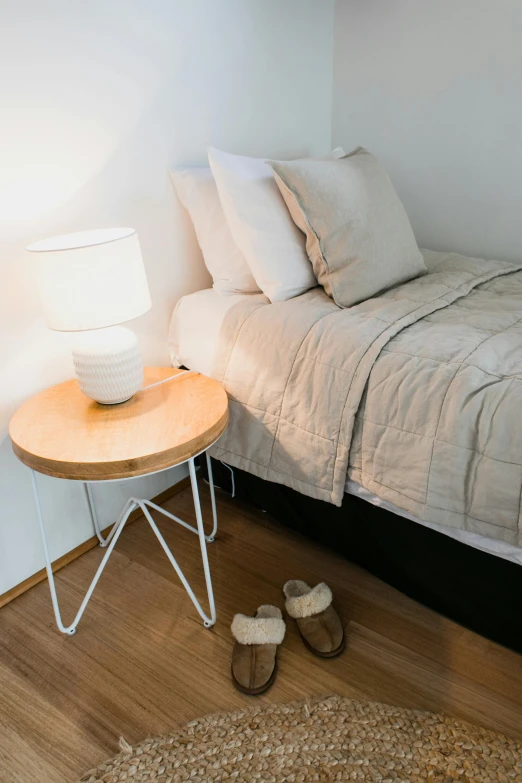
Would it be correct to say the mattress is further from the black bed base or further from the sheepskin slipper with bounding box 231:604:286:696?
the sheepskin slipper with bounding box 231:604:286:696

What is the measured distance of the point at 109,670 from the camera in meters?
1.43

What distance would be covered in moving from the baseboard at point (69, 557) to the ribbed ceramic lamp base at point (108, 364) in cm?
57

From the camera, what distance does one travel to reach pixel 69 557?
1779mm

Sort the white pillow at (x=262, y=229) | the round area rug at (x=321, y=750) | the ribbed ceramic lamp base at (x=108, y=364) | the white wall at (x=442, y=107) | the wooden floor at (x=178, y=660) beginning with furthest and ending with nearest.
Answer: the white wall at (x=442, y=107) → the white pillow at (x=262, y=229) → the ribbed ceramic lamp base at (x=108, y=364) → the wooden floor at (x=178, y=660) → the round area rug at (x=321, y=750)


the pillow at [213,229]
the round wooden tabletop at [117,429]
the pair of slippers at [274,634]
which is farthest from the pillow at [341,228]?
the pair of slippers at [274,634]

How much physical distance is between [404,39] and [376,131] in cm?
34

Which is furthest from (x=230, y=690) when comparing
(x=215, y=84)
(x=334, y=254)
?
(x=215, y=84)

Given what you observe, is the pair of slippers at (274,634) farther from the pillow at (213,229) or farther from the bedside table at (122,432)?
the pillow at (213,229)

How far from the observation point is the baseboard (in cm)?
164

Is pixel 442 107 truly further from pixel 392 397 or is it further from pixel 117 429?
pixel 117 429

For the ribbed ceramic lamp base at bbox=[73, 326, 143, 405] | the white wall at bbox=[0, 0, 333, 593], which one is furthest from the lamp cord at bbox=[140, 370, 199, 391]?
the white wall at bbox=[0, 0, 333, 593]

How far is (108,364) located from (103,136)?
2.12 ft

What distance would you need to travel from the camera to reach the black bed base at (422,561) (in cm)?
138

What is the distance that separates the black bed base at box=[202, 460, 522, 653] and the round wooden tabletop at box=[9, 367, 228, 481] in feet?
1.44
